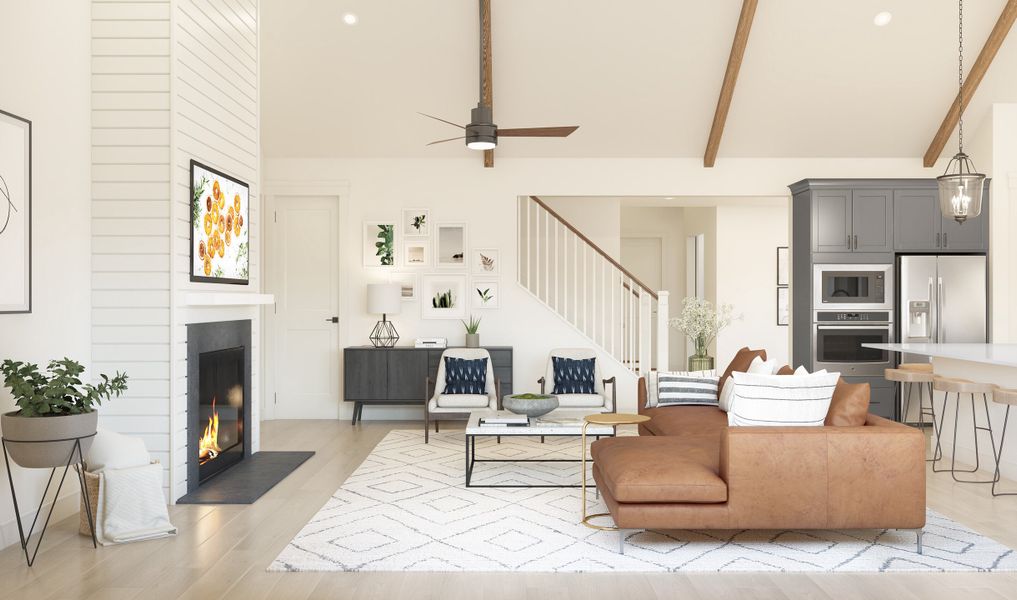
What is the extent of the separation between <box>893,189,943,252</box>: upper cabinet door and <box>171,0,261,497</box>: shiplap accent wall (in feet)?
19.4

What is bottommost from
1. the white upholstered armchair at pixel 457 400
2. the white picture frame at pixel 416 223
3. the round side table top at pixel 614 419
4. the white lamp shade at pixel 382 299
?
the white upholstered armchair at pixel 457 400

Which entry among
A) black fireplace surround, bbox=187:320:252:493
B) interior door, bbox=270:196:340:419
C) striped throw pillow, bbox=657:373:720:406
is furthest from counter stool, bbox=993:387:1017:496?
interior door, bbox=270:196:340:419

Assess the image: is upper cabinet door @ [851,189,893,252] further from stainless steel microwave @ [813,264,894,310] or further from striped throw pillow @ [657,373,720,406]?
striped throw pillow @ [657,373,720,406]

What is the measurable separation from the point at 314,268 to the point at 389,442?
2351mm

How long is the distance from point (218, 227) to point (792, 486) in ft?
12.8

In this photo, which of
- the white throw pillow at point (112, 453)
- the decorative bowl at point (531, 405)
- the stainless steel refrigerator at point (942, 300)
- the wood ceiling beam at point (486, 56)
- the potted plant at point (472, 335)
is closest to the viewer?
the white throw pillow at point (112, 453)

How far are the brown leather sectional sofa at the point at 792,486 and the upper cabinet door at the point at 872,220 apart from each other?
4273 millimetres

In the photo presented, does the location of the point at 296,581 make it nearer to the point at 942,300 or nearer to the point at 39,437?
the point at 39,437

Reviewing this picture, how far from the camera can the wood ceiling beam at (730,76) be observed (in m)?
6.44

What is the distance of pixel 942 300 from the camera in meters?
7.36

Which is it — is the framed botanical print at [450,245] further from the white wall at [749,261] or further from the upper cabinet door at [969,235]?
the upper cabinet door at [969,235]

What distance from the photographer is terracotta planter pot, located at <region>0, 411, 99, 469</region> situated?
11.6ft

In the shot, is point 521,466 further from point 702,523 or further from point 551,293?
point 551,293

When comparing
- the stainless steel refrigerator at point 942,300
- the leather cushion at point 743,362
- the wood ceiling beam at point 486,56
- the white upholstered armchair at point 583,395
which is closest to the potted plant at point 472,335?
the white upholstered armchair at point 583,395
